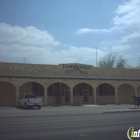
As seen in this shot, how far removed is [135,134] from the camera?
10.7 m

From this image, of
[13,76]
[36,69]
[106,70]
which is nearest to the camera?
[13,76]

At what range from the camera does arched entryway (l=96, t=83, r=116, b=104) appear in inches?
1587

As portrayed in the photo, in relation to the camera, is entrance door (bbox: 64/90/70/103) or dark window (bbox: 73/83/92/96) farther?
dark window (bbox: 73/83/92/96)

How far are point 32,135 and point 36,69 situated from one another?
2464cm

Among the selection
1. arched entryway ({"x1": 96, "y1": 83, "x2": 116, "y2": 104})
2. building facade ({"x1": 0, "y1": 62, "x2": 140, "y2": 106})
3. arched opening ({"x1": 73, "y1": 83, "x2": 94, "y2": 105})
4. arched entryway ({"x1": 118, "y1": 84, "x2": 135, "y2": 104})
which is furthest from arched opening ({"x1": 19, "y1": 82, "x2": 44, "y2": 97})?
arched entryway ({"x1": 118, "y1": 84, "x2": 135, "y2": 104})

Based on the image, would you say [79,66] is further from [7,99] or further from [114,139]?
[114,139]

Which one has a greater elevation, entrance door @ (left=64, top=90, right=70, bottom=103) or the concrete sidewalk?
entrance door @ (left=64, top=90, right=70, bottom=103)

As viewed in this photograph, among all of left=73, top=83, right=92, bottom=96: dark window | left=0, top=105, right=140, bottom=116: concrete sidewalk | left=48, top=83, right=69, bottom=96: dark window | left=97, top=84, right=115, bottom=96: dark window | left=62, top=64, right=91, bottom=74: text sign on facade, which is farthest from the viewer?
left=97, top=84, right=115, bottom=96: dark window

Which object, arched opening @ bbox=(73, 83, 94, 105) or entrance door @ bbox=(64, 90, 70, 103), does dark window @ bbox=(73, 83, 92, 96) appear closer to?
arched opening @ bbox=(73, 83, 94, 105)

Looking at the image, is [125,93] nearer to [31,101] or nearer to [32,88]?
[32,88]

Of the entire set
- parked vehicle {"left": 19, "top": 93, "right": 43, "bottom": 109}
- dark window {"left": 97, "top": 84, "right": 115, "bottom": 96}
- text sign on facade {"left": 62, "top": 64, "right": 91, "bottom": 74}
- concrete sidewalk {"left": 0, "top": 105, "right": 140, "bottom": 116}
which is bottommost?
concrete sidewalk {"left": 0, "top": 105, "right": 140, "bottom": 116}

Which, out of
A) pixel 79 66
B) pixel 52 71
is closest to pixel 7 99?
pixel 52 71

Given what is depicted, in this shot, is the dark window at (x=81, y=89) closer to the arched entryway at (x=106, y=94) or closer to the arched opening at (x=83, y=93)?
the arched opening at (x=83, y=93)

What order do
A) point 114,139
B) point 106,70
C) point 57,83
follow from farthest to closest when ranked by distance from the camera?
1. point 106,70
2. point 57,83
3. point 114,139
